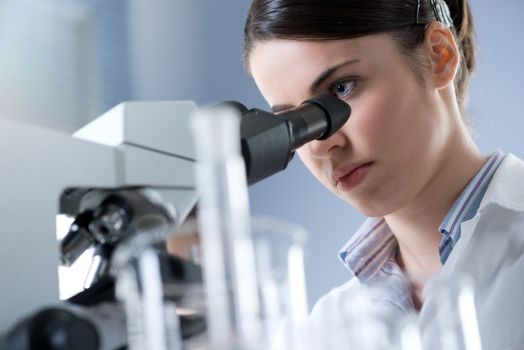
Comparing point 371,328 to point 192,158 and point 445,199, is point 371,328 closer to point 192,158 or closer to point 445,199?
point 192,158

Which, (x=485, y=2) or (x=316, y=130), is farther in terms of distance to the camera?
(x=485, y=2)

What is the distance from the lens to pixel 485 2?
8.45ft

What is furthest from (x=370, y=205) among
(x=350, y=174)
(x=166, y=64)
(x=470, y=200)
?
(x=166, y=64)

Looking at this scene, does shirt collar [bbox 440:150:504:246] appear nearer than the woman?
No

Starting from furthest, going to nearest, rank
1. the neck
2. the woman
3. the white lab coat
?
1. the neck
2. the woman
3. the white lab coat

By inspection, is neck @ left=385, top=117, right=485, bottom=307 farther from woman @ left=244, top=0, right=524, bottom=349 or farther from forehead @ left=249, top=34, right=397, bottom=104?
forehead @ left=249, top=34, right=397, bottom=104

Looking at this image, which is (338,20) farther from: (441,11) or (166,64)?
(166,64)

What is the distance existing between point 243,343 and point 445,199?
1.11m

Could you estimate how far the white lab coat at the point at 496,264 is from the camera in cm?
110

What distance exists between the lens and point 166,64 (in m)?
2.57

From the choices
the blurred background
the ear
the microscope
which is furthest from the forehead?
the blurred background

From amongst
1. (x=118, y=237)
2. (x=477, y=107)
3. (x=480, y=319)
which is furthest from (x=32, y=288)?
(x=477, y=107)

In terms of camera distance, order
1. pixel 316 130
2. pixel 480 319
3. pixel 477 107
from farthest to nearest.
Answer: pixel 477 107 → pixel 480 319 → pixel 316 130

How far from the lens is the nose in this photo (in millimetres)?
1265
